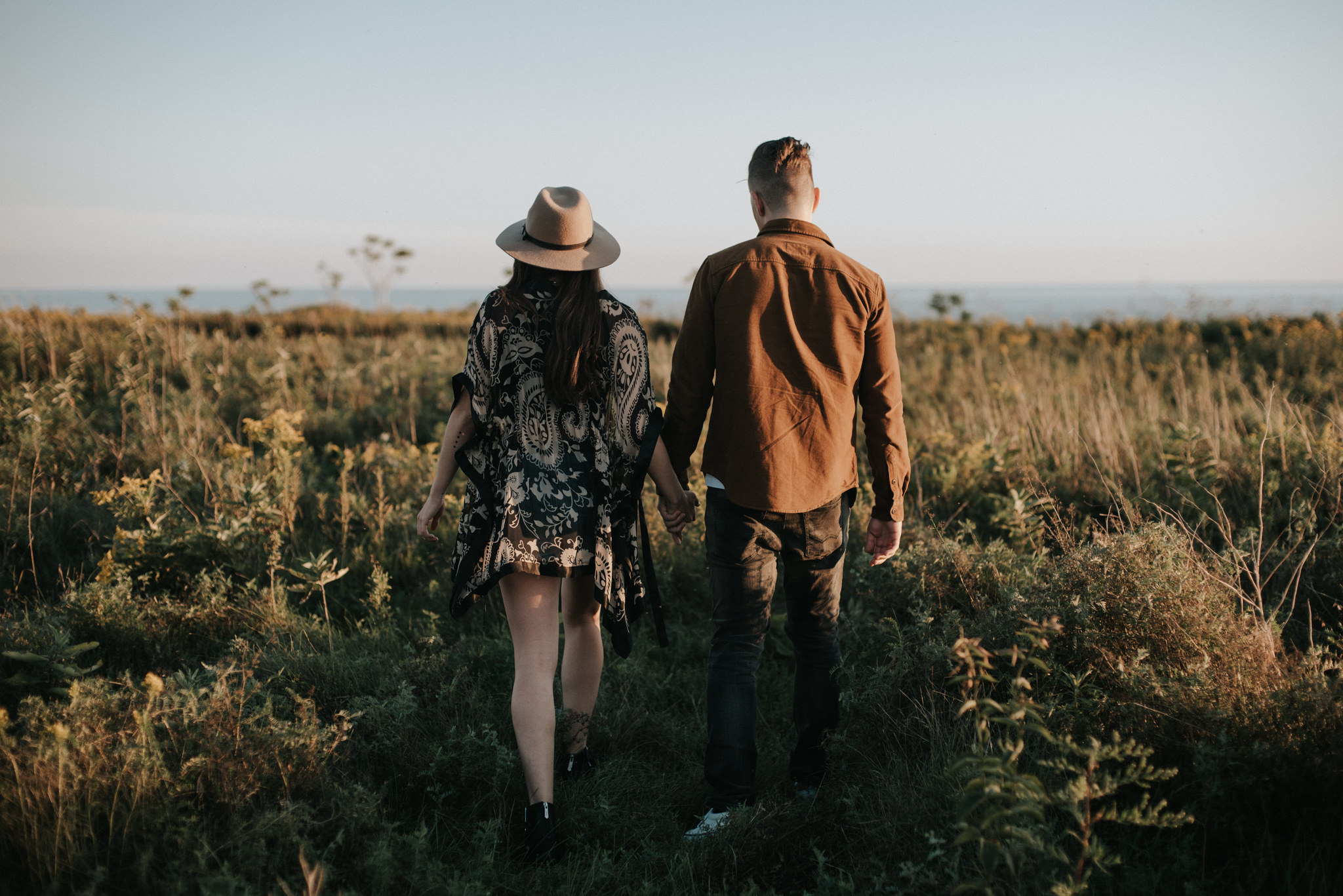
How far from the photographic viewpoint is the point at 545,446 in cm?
256

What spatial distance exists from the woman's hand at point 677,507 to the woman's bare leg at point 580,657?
14.4 inches

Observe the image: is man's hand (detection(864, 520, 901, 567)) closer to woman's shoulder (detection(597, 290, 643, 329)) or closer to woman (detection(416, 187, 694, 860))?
woman (detection(416, 187, 694, 860))

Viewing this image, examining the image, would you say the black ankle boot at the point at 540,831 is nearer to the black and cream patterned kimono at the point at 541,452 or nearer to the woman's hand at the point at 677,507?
the black and cream patterned kimono at the point at 541,452

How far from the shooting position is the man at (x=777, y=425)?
8.09 ft

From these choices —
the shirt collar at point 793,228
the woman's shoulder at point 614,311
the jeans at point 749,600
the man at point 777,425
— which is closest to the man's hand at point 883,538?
the man at point 777,425

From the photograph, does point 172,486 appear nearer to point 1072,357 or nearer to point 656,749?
point 656,749

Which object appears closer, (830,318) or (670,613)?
(830,318)

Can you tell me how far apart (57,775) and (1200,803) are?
338cm

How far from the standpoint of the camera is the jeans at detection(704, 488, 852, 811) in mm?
2561

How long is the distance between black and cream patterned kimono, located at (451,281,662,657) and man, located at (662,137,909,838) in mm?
186

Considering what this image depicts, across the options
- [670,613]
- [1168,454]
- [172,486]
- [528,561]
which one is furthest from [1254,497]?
[172,486]

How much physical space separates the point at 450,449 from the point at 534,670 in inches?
32.1

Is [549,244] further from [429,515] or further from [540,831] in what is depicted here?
[540,831]

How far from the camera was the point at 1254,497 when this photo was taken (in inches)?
180
